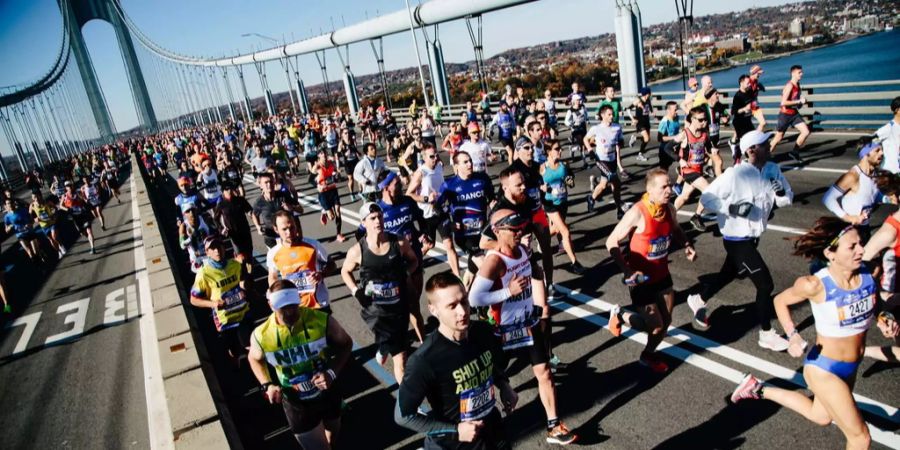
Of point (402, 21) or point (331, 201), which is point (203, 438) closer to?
point (331, 201)

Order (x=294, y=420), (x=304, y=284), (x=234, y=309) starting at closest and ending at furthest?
Result: (x=294, y=420), (x=304, y=284), (x=234, y=309)

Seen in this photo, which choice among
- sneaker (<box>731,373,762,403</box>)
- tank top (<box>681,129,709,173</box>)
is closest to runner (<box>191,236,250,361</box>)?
sneaker (<box>731,373,762,403</box>)

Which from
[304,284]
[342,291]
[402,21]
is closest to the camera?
[304,284]

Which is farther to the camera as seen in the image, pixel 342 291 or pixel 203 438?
pixel 342 291

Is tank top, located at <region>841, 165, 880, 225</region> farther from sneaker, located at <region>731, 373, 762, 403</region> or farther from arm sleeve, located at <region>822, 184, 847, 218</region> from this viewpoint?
sneaker, located at <region>731, 373, 762, 403</region>

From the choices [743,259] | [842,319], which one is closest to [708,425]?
[842,319]

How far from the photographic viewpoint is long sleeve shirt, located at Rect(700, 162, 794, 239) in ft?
17.1

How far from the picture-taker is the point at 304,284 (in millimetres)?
5559

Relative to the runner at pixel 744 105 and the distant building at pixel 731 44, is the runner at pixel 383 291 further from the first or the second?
the distant building at pixel 731 44

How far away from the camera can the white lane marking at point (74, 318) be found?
9.52m

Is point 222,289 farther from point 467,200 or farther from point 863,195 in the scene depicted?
point 863,195

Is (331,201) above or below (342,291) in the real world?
above

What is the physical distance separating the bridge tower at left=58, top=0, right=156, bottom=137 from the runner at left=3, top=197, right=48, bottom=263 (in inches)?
5368

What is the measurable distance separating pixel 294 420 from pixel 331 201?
8016 millimetres
